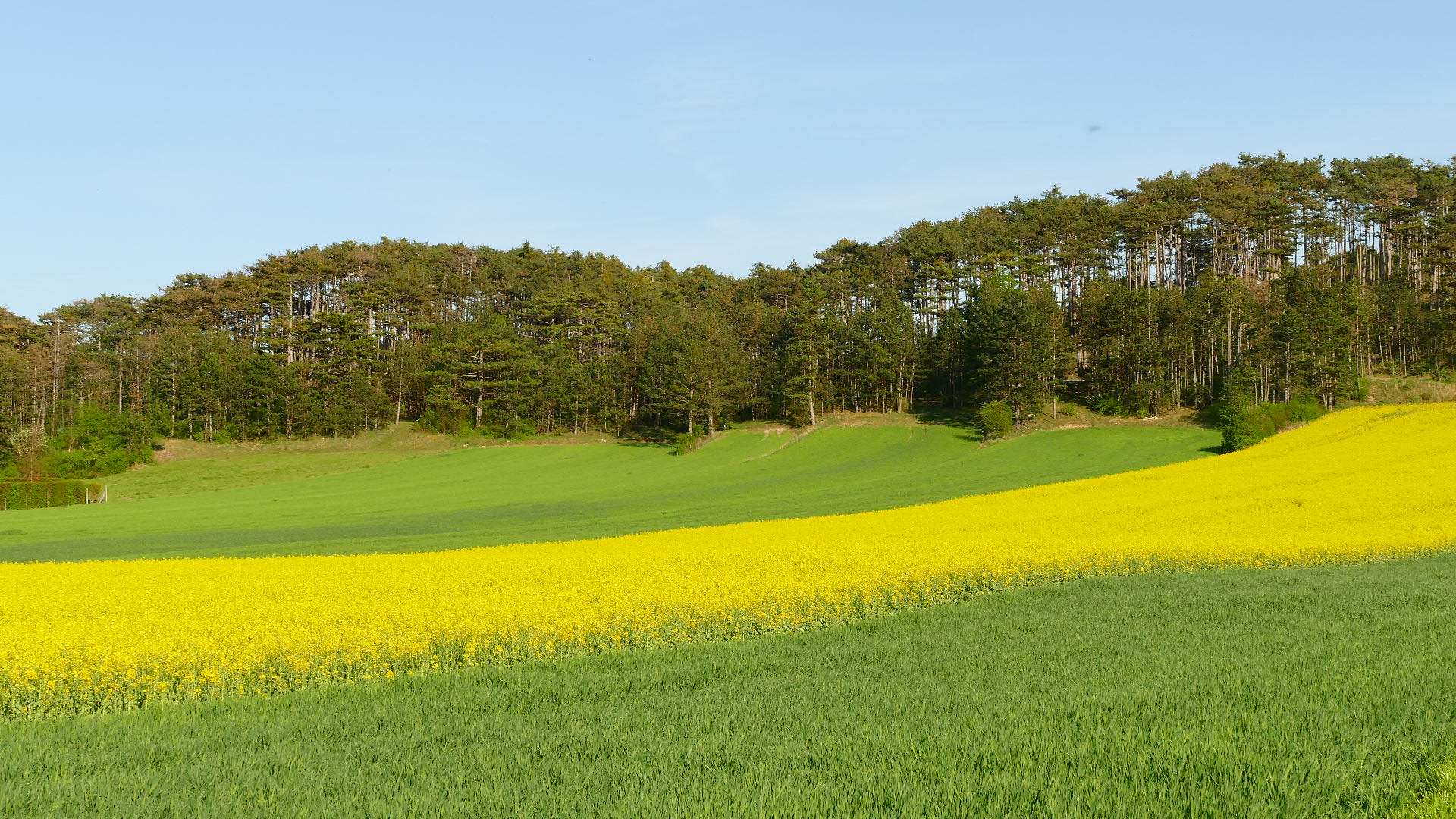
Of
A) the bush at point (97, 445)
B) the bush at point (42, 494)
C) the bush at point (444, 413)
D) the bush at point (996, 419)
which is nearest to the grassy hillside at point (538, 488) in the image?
the bush at point (996, 419)

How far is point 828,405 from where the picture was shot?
250ft

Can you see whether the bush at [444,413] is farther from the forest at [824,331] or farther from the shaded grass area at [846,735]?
the shaded grass area at [846,735]

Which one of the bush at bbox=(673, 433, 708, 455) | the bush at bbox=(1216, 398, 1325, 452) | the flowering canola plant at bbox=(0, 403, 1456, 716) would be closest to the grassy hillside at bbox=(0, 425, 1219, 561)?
the bush at bbox=(673, 433, 708, 455)

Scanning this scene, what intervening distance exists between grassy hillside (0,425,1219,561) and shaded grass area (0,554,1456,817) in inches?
794

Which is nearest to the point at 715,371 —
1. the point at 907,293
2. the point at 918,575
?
the point at 907,293

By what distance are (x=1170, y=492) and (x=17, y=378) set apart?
3421 inches

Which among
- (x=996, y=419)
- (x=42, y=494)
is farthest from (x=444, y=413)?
(x=996, y=419)

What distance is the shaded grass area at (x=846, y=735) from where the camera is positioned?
191 inches

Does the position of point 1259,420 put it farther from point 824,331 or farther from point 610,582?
point 610,582

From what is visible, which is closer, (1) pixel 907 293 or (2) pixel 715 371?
(2) pixel 715 371

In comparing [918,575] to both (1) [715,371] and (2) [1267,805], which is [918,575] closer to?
(2) [1267,805]

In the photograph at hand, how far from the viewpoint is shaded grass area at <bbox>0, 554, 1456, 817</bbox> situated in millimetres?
4863

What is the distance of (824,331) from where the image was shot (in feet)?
240

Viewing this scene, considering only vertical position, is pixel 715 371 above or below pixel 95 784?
above
